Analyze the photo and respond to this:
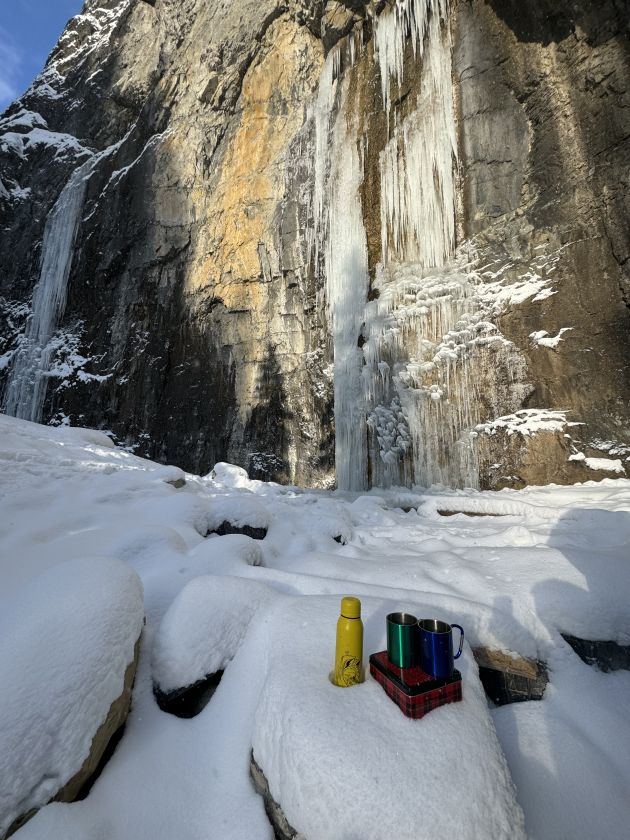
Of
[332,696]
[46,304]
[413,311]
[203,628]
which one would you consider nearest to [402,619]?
[332,696]

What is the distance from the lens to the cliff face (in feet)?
24.8

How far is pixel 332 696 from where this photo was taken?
1.47 m

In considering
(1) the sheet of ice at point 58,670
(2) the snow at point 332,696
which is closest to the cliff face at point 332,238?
(2) the snow at point 332,696

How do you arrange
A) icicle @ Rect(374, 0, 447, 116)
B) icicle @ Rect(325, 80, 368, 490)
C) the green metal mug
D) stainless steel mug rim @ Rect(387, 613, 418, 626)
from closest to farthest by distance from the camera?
the green metal mug
stainless steel mug rim @ Rect(387, 613, 418, 626)
icicle @ Rect(374, 0, 447, 116)
icicle @ Rect(325, 80, 368, 490)

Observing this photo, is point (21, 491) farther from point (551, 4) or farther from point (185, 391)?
point (551, 4)

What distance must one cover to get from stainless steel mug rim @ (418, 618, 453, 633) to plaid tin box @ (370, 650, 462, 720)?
0.15 metres

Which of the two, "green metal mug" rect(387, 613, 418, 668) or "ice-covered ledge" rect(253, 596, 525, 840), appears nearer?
"ice-covered ledge" rect(253, 596, 525, 840)

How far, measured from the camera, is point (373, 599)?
7.48 ft

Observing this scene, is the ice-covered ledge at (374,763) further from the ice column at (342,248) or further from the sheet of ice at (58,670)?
the ice column at (342,248)

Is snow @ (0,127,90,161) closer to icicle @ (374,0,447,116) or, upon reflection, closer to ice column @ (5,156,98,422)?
ice column @ (5,156,98,422)

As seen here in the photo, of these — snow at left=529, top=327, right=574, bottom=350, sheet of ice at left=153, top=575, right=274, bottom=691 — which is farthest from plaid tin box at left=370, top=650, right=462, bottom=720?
snow at left=529, top=327, right=574, bottom=350

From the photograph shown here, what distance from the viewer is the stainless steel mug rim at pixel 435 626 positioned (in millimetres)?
1582

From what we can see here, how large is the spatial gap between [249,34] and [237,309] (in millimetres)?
9767

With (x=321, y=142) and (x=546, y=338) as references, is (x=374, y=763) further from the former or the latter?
(x=321, y=142)
